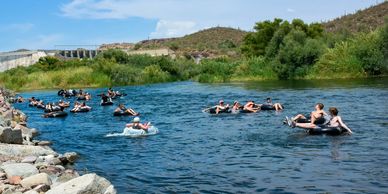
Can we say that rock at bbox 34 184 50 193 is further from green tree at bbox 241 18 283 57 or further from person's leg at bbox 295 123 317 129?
green tree at bbox 241 18 283 57

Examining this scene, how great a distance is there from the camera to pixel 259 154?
19469 millimetres

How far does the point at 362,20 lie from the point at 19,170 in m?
117

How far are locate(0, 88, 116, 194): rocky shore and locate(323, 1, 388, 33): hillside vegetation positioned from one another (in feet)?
336

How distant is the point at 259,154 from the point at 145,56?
303 ft

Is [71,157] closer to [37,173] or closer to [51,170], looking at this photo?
[51,170]

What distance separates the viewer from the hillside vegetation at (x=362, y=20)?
11525cm

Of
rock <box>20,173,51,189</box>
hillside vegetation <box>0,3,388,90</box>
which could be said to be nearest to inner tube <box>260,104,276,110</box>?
rock <box>20,173,51,189</box>

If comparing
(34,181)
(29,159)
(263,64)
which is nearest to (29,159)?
(29,159)

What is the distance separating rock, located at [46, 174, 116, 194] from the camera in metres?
11.8

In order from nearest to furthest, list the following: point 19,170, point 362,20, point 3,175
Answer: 1. point 3,175
2. point 19,170
3. point 362,20

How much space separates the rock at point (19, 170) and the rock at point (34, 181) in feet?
3.18

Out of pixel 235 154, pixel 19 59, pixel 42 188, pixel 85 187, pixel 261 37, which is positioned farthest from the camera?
pixel 19 59

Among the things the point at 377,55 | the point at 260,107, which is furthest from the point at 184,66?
the point at 260,107

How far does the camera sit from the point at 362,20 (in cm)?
12050
